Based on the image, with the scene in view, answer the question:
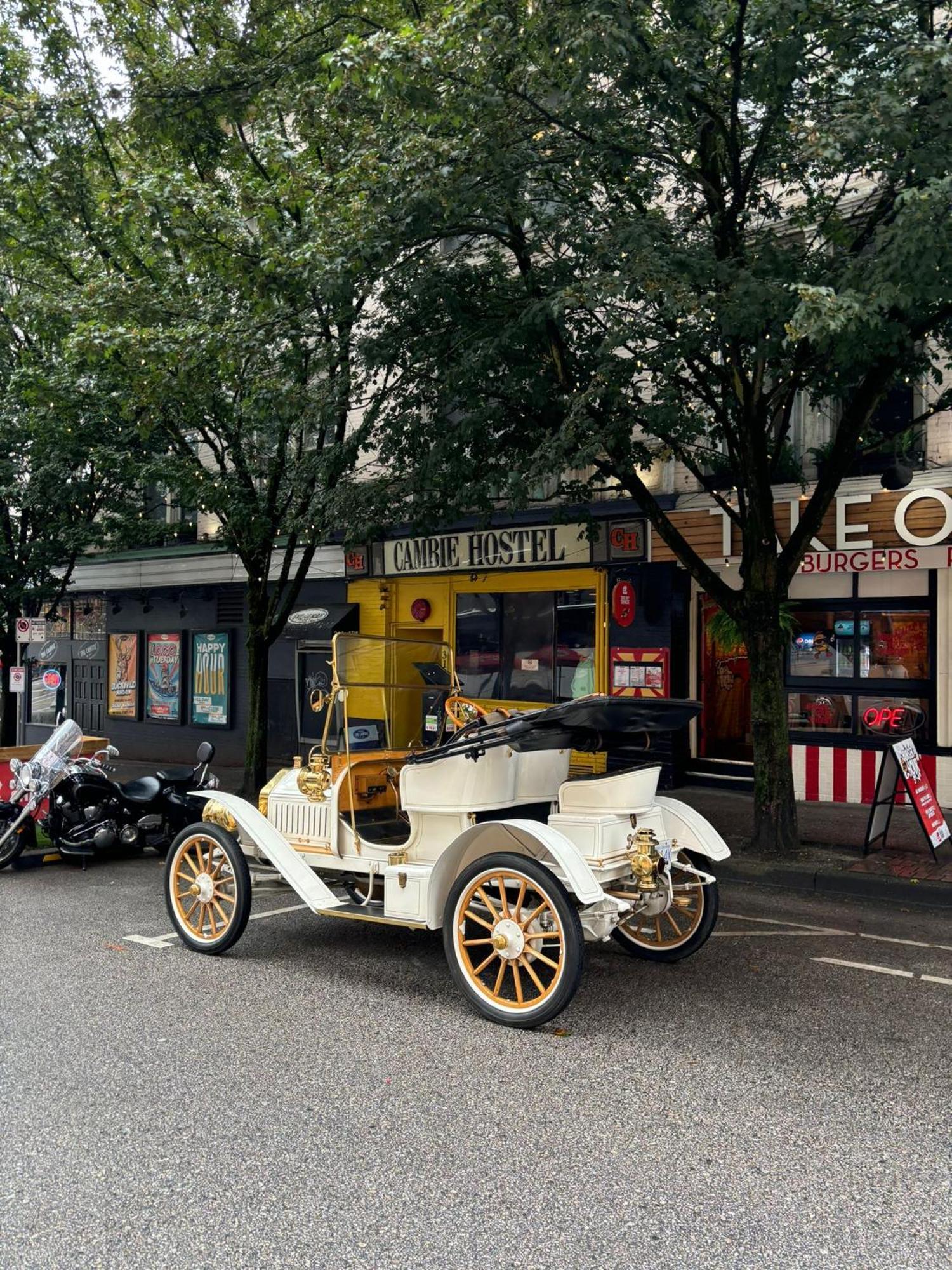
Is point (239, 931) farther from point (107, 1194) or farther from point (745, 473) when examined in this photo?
point (745, 473)

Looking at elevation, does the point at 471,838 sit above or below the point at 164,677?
below

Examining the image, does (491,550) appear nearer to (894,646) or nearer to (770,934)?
(894,646)

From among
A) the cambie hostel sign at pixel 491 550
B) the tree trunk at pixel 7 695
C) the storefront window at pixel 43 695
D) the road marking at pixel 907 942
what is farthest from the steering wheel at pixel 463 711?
the storefront window at pixel 43 695

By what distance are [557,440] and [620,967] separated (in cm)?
449

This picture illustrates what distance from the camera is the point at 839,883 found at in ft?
28.8

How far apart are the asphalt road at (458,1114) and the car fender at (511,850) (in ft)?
2.10

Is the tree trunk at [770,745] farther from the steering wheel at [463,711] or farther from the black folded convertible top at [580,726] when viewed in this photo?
the black folded convertible top at [580,726]

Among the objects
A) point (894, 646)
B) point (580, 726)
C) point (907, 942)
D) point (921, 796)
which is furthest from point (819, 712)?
point (580, 726)

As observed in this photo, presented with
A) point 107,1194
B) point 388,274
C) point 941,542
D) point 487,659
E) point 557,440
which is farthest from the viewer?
point 487,659

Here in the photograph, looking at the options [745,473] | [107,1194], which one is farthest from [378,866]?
[745,473]

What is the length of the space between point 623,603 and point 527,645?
79.2 inches

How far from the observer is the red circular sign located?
47.7 ft

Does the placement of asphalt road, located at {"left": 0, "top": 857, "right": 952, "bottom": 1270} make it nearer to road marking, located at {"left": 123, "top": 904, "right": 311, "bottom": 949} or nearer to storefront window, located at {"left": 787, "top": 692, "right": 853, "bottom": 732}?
road marking, located at {"left": 123, "top": 904, "right": 311, "bottom": 949}

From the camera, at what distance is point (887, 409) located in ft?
41.8
